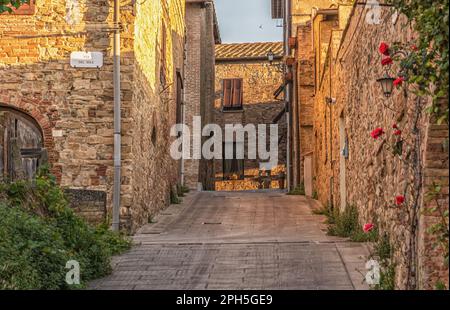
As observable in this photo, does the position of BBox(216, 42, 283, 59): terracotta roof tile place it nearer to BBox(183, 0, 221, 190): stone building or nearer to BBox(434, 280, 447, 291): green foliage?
BBox(183, 0, 221, 190): stone building

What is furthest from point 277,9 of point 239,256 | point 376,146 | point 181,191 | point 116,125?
point 239,256

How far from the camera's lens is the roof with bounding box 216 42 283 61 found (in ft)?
109

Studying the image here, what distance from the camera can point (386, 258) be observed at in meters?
7.87

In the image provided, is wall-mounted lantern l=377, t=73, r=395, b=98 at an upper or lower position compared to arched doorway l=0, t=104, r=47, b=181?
upper

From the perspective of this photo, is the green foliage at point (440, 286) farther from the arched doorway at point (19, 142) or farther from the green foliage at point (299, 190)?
the green foliage at point (299, 190)

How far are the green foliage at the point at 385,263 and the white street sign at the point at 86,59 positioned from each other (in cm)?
620

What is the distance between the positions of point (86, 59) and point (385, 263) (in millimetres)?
7127

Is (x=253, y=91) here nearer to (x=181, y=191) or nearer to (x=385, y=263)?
(x=181, y=191)

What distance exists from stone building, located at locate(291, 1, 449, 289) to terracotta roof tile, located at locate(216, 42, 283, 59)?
13.2m

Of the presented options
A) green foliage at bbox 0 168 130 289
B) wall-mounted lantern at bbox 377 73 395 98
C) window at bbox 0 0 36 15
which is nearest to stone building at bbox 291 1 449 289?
wall-mounted lantern at bbox 377 73 395 98

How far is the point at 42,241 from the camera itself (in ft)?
25.4
